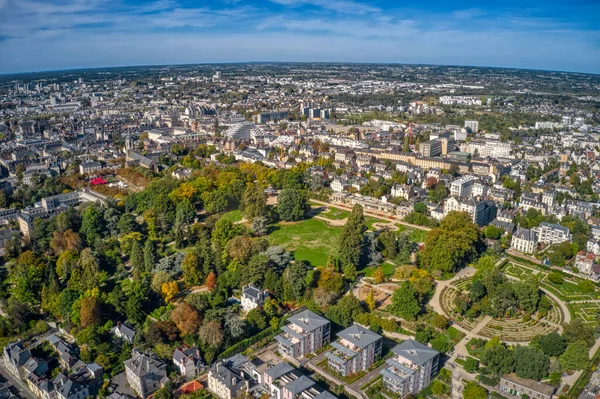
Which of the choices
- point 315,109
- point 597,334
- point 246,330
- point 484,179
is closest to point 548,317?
point 597,334

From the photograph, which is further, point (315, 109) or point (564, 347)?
point (315, 109)

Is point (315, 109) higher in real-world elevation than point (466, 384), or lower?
higher

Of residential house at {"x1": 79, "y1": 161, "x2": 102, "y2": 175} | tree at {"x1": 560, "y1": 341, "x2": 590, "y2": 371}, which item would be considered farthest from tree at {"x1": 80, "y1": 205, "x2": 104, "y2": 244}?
tree at {"x1": 560, "y1": 341, "x2": 590, "y2": 371}

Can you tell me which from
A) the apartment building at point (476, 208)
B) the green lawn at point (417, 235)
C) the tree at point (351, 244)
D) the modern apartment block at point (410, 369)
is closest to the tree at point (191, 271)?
the tree at point (351, 244)

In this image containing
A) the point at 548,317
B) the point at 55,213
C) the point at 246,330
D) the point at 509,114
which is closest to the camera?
the point at 246,330

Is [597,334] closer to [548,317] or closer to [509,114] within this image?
[548,317]

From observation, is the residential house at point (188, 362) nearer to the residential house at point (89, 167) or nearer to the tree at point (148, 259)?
the tree at point (148, 259)

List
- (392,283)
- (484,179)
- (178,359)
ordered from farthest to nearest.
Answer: (484,179) < (392,283) < (178,359)
